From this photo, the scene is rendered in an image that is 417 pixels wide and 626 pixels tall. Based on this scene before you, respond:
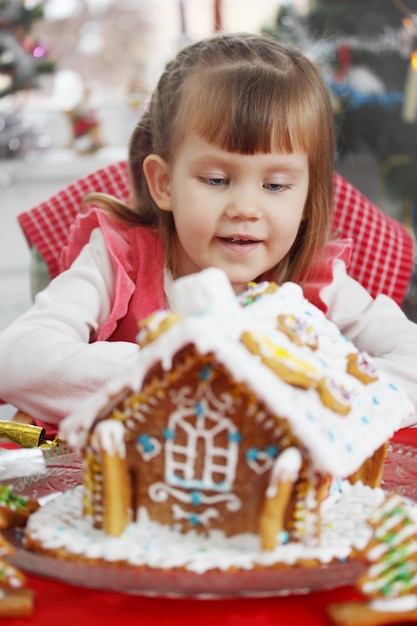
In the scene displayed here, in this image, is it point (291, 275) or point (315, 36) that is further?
point (315, 36)

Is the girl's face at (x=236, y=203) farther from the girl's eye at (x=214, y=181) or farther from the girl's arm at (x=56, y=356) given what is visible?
the girl's arm at (x=56, y=356)

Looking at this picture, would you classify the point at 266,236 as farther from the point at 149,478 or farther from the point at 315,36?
the point at 315,36

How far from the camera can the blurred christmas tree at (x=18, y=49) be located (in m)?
2.87

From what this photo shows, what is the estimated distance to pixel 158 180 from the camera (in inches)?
52.3

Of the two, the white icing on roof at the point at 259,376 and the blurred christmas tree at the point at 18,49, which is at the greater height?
the white icing on roof at the point at 259,376

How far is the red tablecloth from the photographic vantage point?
1.94ft

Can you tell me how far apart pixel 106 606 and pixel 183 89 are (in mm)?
799

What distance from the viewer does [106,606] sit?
0.61 metres

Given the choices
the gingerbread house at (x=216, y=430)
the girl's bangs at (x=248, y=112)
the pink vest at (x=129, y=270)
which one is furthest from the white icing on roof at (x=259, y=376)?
the pink vest at (x=129, y=270)

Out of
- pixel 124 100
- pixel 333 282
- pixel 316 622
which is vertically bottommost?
pixel 124 100

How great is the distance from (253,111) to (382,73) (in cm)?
215

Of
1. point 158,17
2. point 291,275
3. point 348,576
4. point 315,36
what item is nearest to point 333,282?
point 291,275

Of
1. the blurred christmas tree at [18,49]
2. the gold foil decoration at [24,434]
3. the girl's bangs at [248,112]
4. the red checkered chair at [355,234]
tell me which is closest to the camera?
the gold foil decoration at [24,434]

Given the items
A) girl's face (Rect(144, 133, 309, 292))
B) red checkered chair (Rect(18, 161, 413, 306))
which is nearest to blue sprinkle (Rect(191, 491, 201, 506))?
girl's face (Rect(144, 133, 309, 292))
